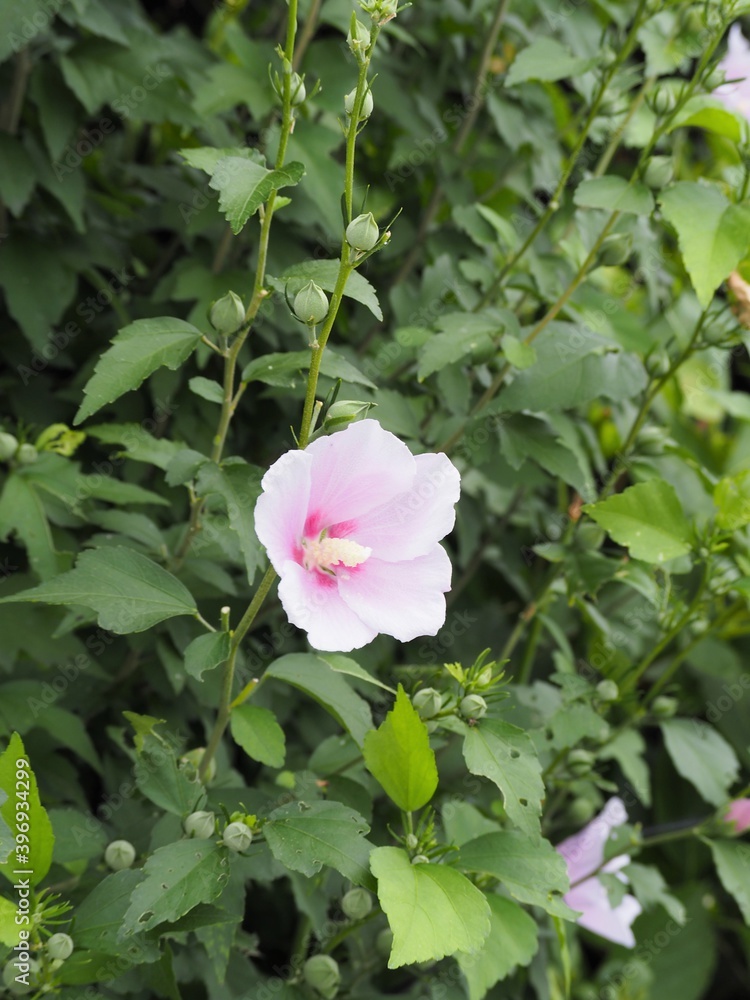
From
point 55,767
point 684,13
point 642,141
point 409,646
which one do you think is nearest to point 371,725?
point 55,767

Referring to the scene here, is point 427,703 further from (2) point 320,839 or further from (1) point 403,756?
(2) point 320,839

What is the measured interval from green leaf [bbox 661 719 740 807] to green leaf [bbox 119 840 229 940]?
2.90 ft

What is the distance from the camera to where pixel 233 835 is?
3.59 ft

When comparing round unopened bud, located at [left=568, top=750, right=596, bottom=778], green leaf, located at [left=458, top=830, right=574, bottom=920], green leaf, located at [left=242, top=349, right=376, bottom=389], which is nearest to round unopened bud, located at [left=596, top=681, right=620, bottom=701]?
round unopened bud, located at [left=568, top=750, right=596, bottom=778]

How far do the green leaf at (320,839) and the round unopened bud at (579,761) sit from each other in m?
0.55

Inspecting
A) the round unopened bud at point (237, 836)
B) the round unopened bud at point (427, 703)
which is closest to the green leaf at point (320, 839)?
the round unopened bud at point (237, 836)

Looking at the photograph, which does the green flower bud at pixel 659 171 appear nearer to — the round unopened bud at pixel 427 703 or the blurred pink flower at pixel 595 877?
the round unopened bud at pixel 427 703

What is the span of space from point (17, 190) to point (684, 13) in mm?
1165

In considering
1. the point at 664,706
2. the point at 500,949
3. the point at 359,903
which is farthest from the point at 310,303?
the point at 664,706

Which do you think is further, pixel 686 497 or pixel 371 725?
pixel 686 497

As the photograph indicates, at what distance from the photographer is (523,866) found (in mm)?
1174

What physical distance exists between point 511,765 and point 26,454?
0.82 meters

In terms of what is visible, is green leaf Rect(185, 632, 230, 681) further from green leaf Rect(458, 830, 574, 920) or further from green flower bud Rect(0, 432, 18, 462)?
green flower bud Rect(0, 432, 18, 462)

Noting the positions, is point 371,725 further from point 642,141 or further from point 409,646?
point 642,141
